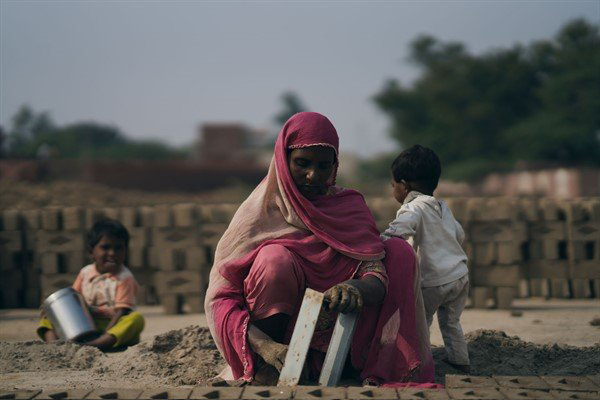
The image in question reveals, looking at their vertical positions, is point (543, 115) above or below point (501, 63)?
below

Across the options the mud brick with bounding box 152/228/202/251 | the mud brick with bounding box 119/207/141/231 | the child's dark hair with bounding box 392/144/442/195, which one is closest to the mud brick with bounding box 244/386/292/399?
the child's dark hair with bounding box 392/144/442/195

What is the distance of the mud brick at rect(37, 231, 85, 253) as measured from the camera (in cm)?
877

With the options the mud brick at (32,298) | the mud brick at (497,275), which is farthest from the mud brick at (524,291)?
the mud brick at (32,298)

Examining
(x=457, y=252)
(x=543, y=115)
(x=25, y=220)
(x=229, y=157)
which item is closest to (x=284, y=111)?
(x=229, y=157)

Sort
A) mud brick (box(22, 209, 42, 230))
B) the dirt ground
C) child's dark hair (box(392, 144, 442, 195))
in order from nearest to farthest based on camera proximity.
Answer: the dirt ground
child's dark hair (box(392, 144, 442, 195))
mud brick (box(22, 209, 42, 230))

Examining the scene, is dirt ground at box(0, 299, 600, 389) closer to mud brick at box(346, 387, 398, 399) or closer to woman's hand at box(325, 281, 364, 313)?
woman's hand at box(325, 281, 364, 313)

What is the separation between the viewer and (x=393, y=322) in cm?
397

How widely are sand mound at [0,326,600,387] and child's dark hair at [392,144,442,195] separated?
3.24ft

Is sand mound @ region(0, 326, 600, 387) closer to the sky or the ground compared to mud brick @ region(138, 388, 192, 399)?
closer to the ground

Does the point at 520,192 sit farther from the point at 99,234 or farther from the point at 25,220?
the point at 99,234

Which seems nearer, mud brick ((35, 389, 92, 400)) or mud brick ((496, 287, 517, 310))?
mud brick ((35, 389, 92, 400))

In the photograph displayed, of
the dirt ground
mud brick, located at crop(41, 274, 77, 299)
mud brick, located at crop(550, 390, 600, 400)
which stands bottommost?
the dirt ground

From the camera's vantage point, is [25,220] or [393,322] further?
[25,220]

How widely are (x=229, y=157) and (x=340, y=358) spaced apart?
4353cm
